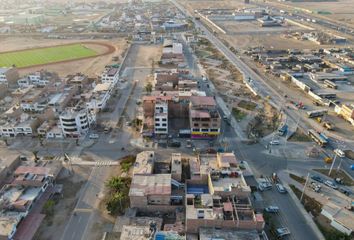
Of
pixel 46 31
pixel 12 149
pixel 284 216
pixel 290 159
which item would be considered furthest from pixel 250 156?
pixel 46 31

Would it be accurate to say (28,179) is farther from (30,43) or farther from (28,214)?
(30,43)

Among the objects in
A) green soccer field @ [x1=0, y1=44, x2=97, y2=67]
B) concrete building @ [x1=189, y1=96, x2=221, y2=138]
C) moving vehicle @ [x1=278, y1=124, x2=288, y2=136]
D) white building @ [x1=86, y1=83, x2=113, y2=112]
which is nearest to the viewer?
concrete building @ [x1=189, y1=96, x2=221, y2=138]

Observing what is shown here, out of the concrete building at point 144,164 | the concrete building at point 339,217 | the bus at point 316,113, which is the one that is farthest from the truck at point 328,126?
the concrete building at point 144,164

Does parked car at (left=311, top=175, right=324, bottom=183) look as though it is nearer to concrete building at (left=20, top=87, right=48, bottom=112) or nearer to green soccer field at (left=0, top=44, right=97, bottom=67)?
concrete building at (left=20, top=87, right=48, bottom=112)

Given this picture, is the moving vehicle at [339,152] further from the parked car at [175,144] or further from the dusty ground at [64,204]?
the dusty ground at [64,204]

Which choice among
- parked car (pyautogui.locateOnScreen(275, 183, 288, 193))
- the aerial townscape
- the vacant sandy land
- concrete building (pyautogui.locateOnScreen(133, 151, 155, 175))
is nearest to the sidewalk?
the aerial townscape
